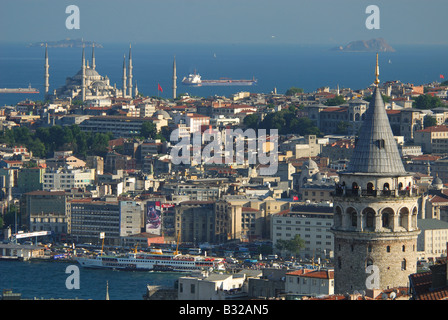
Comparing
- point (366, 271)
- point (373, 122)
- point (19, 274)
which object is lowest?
point (19, 274)

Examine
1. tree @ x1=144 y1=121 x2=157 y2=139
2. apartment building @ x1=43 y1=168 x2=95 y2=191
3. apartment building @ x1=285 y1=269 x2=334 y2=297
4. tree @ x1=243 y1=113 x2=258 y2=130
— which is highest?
tree @ x1=243 y1=113 x2=258 y2=130

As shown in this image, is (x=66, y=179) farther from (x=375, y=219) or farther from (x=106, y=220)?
(x=375, y=219)

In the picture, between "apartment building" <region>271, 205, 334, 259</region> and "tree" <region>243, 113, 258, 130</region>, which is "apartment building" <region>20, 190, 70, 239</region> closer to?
"apartment building" <region>271, 205, 334, 259</region>

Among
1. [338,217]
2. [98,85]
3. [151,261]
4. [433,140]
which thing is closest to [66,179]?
[151,261]

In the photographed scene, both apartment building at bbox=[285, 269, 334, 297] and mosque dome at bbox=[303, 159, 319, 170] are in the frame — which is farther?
mosque dome at bbox=[303, 159, 319, 170]

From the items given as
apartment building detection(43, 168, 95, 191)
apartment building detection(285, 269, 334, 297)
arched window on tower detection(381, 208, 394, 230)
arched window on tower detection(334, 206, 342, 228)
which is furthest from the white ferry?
arched window on tower detection(381, 208, 394, 230)

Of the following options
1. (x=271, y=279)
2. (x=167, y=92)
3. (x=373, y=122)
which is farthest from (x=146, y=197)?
(x=167, y=92)
